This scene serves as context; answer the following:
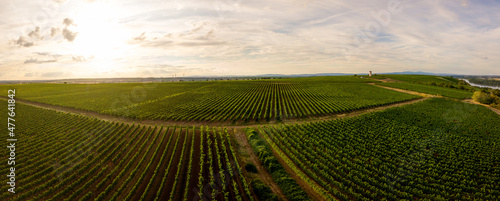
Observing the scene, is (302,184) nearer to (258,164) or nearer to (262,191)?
(262,191)

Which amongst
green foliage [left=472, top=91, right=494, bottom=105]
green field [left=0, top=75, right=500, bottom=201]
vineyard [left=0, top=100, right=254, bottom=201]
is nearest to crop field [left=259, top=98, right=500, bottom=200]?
green field [left=0, top=75, right=500, bottom=201]

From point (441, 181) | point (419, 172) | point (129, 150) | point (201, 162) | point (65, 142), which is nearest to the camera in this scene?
point (441, 181)

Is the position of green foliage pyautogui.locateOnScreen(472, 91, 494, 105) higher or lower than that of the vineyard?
higher

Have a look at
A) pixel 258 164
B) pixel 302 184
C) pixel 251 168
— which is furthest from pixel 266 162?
pixel 302 184

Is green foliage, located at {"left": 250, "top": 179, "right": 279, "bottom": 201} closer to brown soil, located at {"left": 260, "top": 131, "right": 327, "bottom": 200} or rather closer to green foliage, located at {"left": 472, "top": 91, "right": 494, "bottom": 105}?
brown soil, located at {"left": 260, "top": 131, "right": 327, "bottom": 200}

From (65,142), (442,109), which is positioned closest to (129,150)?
(65,142)

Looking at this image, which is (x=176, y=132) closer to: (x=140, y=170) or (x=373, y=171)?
(x=140, y=170)
